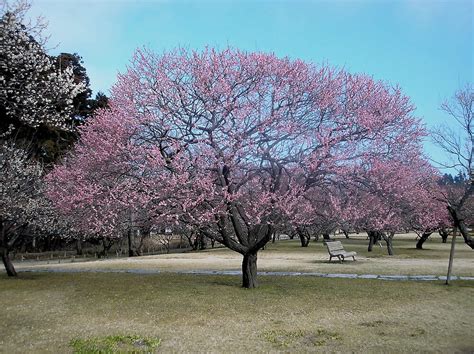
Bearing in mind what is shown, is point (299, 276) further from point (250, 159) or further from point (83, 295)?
point (83, 295)

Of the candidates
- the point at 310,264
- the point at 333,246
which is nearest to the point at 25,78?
the point at 310,264

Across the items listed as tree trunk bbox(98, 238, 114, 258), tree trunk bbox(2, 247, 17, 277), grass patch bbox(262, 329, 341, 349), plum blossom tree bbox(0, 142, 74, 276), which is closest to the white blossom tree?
grass patch bbox(262, 329, 341, 349)

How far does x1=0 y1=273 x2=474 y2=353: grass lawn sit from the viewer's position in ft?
24.3

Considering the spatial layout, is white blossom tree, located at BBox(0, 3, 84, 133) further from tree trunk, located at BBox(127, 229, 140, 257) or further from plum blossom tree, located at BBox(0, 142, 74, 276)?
tree trunk, located at BBox(127, 229, 140, 257)

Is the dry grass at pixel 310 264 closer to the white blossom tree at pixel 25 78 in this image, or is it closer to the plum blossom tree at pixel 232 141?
the plum blossom tree at pixel 232 141

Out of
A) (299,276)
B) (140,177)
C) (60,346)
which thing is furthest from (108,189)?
(299,276)

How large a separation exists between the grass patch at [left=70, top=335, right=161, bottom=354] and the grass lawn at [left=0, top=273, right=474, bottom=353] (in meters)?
0.14

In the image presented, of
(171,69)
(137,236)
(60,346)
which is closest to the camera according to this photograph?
(60,346)

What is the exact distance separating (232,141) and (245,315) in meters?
4.72

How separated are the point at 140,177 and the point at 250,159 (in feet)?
10.6

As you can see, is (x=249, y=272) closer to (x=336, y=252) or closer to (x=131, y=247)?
(x=336, y=252)

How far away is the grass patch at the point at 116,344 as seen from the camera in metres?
6.77

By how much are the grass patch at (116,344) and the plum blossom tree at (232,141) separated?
4.35m

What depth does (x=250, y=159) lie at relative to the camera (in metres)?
13.0
